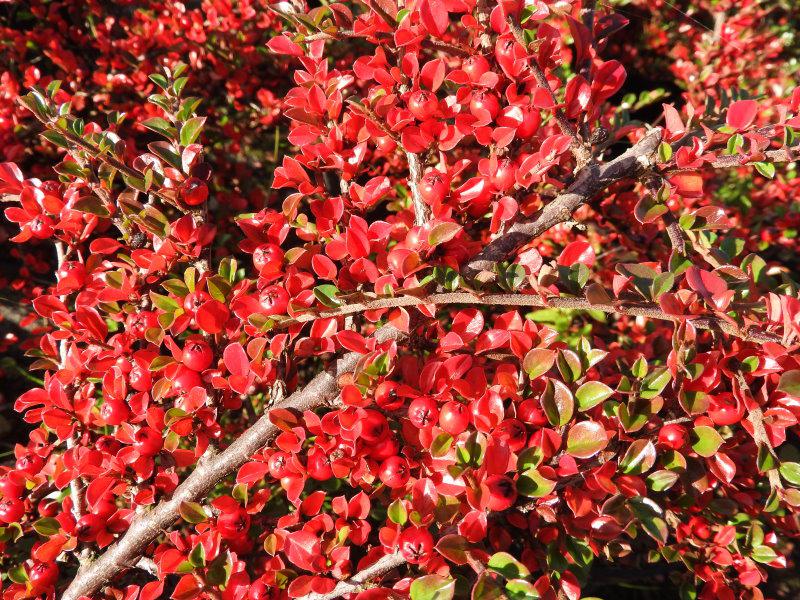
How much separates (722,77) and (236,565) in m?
3.52

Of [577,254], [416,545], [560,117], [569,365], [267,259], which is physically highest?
[560,117]

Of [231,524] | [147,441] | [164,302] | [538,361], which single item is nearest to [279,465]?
[231,524]

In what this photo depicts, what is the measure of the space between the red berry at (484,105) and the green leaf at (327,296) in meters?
0.48

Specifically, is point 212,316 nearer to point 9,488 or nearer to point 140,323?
point 140,323

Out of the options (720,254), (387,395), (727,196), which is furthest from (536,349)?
(727,196)

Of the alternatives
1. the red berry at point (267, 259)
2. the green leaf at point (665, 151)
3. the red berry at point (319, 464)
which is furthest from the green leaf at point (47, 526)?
the green leaf at point (665, 151)

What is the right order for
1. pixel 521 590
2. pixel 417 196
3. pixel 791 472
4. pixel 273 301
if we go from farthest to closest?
pixel 417 196 → pixel 273 301 → pixel 791 472 → pixel 521 590

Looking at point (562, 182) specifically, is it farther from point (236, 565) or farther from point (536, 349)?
point (236, 565)

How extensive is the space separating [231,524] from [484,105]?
1.04 meters

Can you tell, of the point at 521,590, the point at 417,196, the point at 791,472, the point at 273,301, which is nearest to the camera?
the point at 521,590

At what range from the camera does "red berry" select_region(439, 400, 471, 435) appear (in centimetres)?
96

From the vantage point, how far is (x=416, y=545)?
99 centimetres

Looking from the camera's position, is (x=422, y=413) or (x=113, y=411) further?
(x=113, y=411)

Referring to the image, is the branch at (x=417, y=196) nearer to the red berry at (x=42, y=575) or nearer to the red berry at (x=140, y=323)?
the red berry at (x=140, y=323)
